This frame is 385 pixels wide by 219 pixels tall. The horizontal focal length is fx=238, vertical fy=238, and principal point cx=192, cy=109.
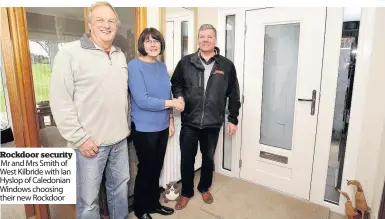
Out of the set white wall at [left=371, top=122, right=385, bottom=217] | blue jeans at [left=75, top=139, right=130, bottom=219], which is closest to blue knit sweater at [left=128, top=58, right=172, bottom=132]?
blue jeans at [left=75, top=139, right=130, bottom=219]

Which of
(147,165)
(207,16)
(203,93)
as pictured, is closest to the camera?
(147,165)

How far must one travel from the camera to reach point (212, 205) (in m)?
1.77

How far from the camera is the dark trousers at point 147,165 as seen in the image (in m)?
1.38

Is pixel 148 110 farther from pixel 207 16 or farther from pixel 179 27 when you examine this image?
pixel 207 16

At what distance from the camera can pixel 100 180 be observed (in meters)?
1.20

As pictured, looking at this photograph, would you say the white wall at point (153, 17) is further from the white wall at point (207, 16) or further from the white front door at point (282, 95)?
the white front door at point (282, 95)

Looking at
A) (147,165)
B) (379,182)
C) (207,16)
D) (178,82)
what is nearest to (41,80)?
(147,165)

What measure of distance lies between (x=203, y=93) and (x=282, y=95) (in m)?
0.70

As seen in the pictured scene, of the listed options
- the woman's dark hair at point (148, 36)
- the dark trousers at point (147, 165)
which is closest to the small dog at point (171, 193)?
the dark trousers at point (147, 165)

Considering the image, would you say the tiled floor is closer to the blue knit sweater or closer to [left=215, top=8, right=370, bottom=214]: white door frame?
[left=215, top=8, right=370, bottom=214]: white door frame

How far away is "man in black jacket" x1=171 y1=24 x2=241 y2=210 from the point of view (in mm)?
1613

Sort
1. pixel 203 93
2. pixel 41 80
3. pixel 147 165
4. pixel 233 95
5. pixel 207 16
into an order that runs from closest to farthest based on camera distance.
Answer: pixel 41 80, pixel 147 165, pixel 203 93, pixel 233 95, pixel 207 16

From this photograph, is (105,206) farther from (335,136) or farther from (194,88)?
(335,136)

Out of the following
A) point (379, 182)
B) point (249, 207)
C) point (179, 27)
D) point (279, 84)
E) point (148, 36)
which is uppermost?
point (179, 27)
